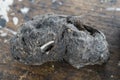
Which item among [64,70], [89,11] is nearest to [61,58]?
[64,70]

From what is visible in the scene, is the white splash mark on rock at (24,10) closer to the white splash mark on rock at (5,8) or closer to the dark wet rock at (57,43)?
the white splash mark on rock at (5,8)

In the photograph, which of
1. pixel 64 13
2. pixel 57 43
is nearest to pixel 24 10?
pixel 64 13

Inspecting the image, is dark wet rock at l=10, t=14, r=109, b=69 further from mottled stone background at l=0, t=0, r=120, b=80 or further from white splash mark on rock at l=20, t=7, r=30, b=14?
white splash mark on rock at l=20, t=7, r=30, b=14

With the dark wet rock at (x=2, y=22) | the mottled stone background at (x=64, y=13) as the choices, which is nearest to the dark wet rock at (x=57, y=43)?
the mottled stone background at (x=64, y=13)

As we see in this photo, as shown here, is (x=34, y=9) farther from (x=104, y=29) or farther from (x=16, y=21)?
(x=104, y=29)

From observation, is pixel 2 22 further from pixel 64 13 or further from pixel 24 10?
pixel 64 13

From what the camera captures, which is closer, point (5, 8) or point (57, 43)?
point (57, 43)
